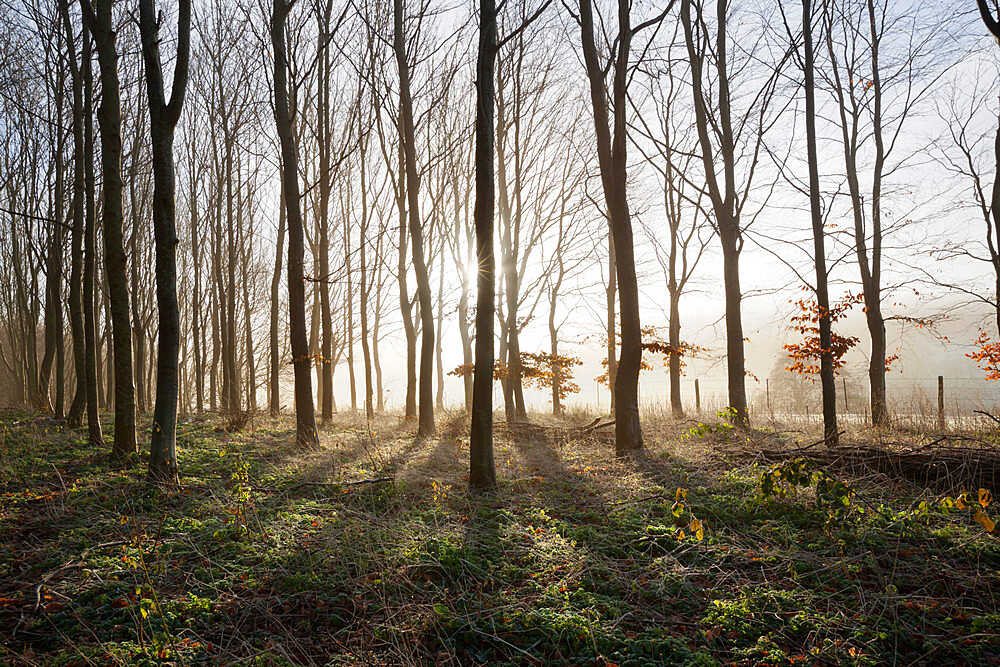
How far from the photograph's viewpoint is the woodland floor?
271cm

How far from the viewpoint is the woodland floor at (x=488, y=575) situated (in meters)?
2.71

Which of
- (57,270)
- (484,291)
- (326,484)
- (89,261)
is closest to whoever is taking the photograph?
(326,484)

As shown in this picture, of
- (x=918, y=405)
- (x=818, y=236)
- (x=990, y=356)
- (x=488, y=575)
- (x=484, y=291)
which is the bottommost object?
(x=488, y=575)

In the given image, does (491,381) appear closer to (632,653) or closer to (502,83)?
(632,653)

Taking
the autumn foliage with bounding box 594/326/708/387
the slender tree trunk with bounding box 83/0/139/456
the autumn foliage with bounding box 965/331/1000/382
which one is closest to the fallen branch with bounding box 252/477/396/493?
the slender tree trunk with bounding box 83/0/139/456

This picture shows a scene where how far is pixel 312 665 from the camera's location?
259cm

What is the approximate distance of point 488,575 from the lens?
3416 mm

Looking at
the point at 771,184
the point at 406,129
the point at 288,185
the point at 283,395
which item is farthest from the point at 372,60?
the point at 283,395

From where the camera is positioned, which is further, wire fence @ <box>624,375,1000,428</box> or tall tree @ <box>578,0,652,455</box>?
wire fence @ <box>624,375,1000,428</box>

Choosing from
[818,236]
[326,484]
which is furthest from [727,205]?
[326,484]

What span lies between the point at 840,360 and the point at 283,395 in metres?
29.3

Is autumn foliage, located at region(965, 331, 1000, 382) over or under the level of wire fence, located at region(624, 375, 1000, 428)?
over

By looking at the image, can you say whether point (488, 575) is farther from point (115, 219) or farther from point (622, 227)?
point (115, 219)

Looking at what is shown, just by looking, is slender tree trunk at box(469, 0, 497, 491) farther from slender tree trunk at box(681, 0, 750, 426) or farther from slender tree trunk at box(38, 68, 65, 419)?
slender tree trunk at box(38, 68, 65, 419)
